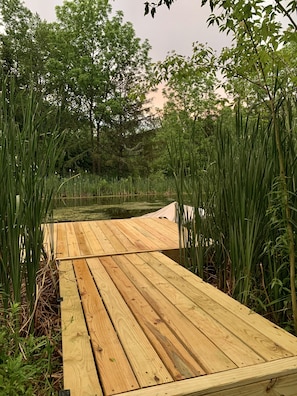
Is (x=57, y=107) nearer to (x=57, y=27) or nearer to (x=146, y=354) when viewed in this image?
(x=146, y=354)

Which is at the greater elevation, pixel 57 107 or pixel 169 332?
pixel 57 107

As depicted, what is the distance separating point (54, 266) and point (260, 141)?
140cm

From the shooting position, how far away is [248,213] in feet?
5.29

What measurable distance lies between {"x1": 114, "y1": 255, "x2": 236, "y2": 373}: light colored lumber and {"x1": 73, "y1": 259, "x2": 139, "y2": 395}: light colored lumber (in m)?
0.21

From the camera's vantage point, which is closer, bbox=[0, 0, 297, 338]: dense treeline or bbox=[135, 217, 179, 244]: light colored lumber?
bbox=[0, 0, 297, 338]: dense treeline

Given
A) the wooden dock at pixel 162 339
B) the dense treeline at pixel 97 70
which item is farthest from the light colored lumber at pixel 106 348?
the dense treeline at pixel 97 70

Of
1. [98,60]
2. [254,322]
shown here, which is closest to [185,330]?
[254,322]

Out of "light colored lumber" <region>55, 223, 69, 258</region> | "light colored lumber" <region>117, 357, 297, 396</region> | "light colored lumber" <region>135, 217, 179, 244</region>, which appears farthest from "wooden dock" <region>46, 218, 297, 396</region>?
"light colored lumber" <region>135, 217, 179, 244</region>

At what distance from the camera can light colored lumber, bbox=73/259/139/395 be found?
3.01ft

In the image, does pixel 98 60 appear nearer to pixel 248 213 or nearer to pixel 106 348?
pixel 248 213

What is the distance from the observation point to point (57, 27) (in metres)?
17.5

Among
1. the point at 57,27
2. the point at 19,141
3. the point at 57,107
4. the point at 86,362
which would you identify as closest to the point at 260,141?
the point at 57,107

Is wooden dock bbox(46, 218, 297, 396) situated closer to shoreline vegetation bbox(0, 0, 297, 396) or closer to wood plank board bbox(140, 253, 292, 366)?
wood plank board bbox(140, 253, 292, 366)

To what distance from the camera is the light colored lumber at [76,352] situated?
0.90 m
